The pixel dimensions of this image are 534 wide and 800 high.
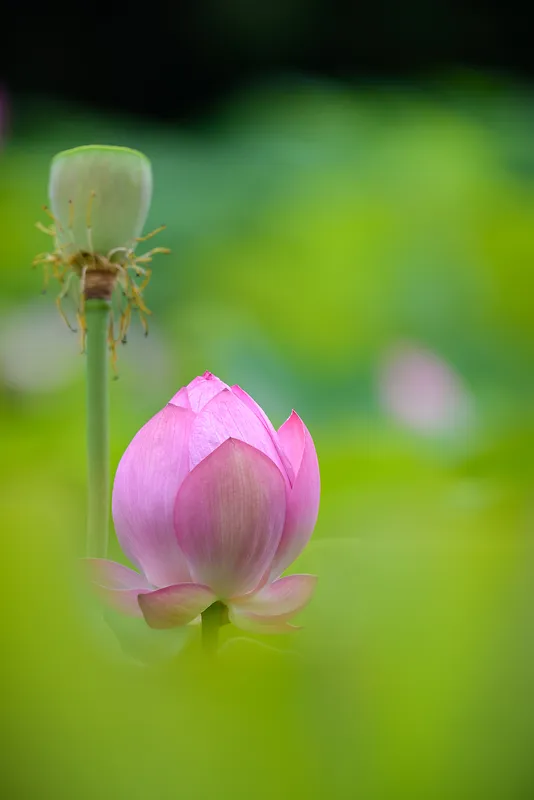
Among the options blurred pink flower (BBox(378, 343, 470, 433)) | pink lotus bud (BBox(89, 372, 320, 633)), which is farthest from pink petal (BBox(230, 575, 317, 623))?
blurred pink flower (BBox(378, 343, 470, 433))

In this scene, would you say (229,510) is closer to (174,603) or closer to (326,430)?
(174,603)

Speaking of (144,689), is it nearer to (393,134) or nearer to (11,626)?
(11,626)

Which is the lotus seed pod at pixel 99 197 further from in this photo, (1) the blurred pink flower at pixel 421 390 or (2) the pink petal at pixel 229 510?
(1) the blurred pink flower at pixel 421 390

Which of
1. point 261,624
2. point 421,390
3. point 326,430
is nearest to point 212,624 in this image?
point 261,624

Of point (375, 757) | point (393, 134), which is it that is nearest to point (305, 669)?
point (375, 757)

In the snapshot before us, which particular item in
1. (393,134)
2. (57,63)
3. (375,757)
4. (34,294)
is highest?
(57,63)

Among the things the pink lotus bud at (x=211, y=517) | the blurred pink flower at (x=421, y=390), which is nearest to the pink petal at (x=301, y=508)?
the pink lotus bud at (x=211, y=517)
